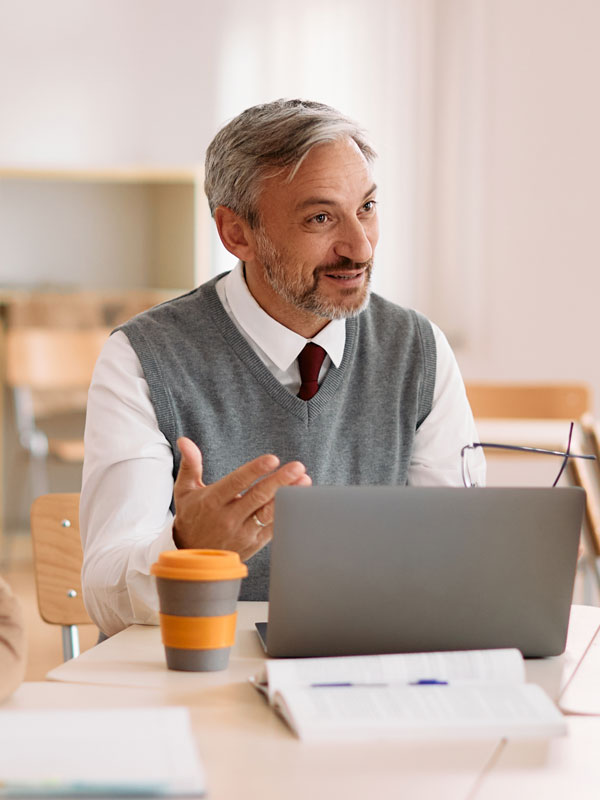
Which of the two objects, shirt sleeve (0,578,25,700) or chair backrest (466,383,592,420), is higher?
shirt sleeve (0,578,25,700)

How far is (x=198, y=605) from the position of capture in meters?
0.94

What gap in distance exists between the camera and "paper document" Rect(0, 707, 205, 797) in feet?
2.19

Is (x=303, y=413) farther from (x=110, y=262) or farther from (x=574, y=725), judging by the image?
(x=110, y=262)

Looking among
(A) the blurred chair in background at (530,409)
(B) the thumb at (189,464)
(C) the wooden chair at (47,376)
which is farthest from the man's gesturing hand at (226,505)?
(C) the wooden chair at (47,376)

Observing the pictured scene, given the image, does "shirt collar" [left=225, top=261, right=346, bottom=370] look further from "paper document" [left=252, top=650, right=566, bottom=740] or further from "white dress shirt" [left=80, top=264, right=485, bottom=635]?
"paper document" [left=252, top=650, right=566, bottom=740]

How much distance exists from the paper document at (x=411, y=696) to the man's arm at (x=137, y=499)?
0.22 meters

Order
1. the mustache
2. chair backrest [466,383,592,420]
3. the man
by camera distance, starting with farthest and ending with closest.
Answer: chair backrest [466,383,592,420]
the mustache
the man

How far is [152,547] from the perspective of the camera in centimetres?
125

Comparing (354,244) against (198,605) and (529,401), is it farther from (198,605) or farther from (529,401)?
(529,401)

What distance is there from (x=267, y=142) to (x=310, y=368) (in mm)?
338

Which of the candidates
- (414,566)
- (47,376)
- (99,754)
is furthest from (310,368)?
(47,376)

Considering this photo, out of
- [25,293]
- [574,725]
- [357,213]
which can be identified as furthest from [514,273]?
[574,725]

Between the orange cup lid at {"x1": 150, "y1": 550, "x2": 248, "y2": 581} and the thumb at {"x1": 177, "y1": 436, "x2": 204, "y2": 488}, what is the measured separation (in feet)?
A: 0.66

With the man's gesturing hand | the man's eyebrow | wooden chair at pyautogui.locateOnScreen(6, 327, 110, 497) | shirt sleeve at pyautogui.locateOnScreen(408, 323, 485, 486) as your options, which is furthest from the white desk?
wooden chair at pyautogui.locateOnScreen(6, 327, 110, 497)
